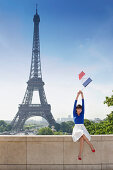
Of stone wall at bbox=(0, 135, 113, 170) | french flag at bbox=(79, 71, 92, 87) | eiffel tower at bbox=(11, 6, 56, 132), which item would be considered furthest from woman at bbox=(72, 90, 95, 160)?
eiffel tower at bbox=(11, 6, 56, 132)

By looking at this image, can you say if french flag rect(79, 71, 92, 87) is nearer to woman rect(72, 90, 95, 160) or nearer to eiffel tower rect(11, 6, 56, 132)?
woman rect(72, 90, 95, 160)

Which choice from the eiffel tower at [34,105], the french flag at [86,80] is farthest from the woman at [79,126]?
the eiffel tower at [34,105]

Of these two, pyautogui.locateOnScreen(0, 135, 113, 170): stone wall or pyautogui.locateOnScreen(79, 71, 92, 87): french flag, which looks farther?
pyautogui.locateOnScreen(0, 135, 113, 170): stone wall

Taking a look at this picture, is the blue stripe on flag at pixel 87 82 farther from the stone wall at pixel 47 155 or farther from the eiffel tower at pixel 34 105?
the eiffel tower at pixel 34 105

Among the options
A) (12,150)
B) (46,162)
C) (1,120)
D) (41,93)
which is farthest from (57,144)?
(1,120)

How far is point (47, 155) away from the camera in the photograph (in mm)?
7492

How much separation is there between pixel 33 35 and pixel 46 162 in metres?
69.4

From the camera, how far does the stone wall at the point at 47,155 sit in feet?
24.5

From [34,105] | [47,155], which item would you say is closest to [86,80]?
[47,155]

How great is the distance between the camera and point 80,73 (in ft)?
24.1

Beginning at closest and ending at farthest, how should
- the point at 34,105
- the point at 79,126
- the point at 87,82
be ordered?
1. the point at 79,126
2. the point at 87,82
3. the point at 34,105

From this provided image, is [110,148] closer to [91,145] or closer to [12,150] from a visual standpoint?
[91,145]

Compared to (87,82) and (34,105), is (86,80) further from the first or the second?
(34,105)

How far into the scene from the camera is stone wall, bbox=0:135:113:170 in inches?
294
